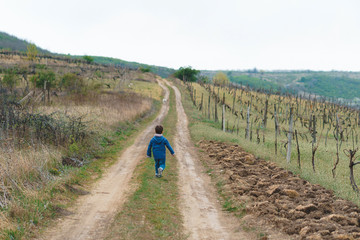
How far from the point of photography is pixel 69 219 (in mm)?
5996

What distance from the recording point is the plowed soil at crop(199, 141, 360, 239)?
5.23m

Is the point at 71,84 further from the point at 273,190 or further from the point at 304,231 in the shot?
the point at 304,231

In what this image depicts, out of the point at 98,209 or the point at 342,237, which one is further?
the point at 98,209

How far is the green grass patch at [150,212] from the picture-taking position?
553 cm

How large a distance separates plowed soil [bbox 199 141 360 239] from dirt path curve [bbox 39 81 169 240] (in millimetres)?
3378

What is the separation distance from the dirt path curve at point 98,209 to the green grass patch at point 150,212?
0.90ft

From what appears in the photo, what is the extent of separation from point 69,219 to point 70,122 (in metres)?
6.82

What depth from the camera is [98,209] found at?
6.69m

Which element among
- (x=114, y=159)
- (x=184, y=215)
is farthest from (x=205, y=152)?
(x=184, y=215)

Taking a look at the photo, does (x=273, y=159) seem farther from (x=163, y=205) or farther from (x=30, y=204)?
(x=30, y=204)

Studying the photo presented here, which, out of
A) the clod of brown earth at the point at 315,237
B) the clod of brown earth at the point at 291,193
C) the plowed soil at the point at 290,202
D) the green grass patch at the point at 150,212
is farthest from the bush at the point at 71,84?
the clod of brown earth at the point at 315,237

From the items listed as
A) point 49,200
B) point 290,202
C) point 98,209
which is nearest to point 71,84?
point 49,200

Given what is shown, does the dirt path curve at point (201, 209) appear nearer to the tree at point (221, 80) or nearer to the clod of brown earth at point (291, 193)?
the clod of brown earth at point (291, 193)

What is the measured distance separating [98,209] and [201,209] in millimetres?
2595
